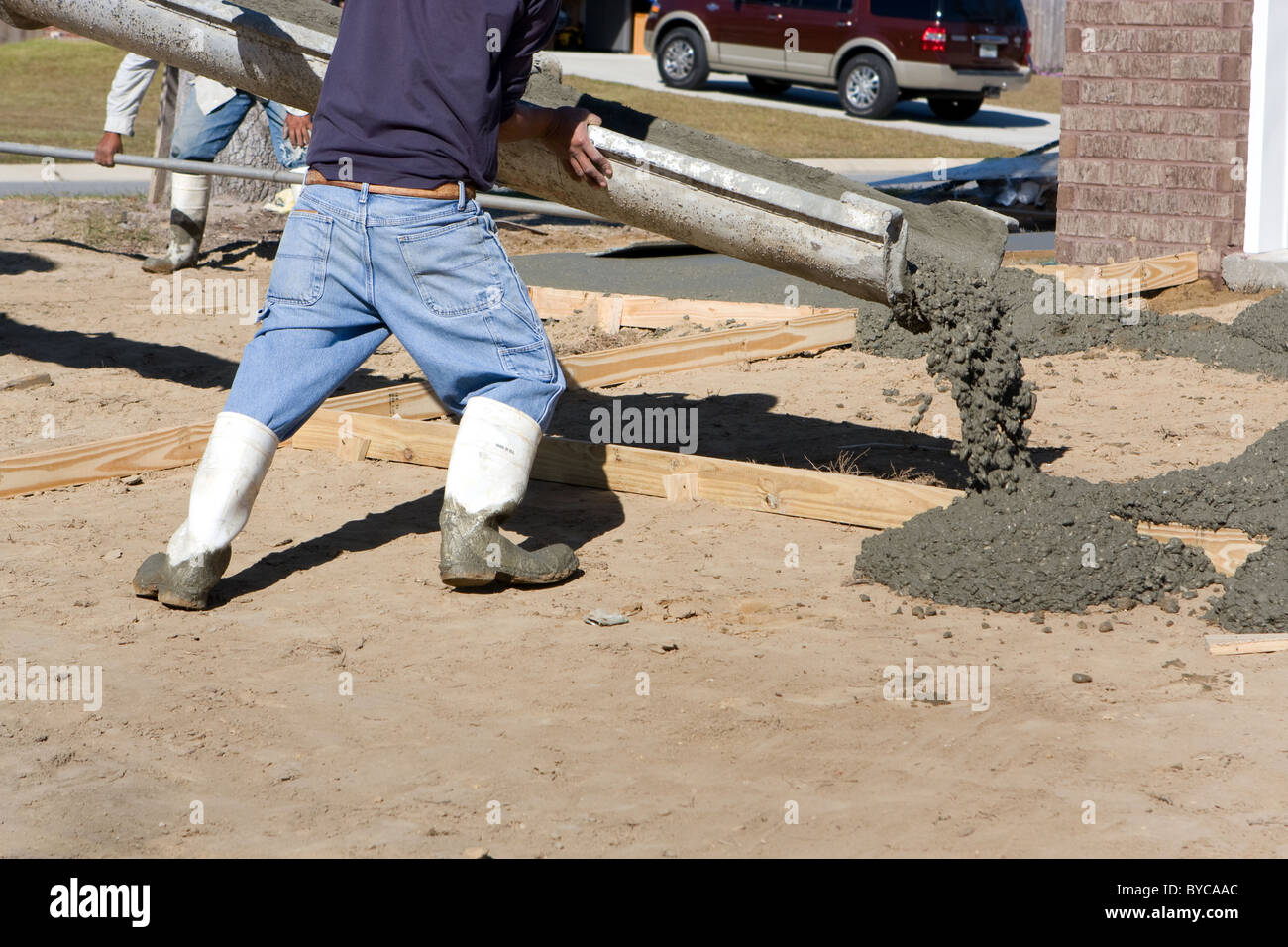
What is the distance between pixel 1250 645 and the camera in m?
3.96

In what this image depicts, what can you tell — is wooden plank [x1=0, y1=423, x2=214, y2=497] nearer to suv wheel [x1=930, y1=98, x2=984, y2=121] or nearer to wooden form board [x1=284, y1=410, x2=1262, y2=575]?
wooden form board [x1=284, y1=410, x2=1262, y2=575]

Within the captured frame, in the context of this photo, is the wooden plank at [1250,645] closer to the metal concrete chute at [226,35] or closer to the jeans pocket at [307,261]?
the jeans pocket at [307,261]

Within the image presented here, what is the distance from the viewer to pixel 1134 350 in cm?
793

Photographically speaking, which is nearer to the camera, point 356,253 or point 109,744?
point 109,744

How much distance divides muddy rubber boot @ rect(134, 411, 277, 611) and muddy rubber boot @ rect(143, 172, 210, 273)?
598 centimetres

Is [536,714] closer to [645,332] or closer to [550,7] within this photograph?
[550,7]

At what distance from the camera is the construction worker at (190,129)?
916cm

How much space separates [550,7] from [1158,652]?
263cm

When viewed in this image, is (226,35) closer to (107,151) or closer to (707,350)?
(707,350)

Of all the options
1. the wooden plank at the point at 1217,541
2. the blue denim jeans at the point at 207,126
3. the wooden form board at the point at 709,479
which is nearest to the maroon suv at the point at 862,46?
the blue denim jeans at the point at 207,126

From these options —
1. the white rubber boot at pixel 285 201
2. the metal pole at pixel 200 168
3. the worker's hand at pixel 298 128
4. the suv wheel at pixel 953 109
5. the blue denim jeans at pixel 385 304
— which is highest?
the suv wheel at pixel 953 109

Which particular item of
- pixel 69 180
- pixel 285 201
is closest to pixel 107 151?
pixel 285 201

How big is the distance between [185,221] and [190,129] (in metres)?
0.65
